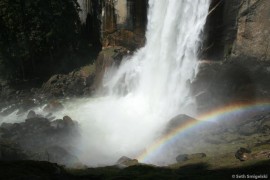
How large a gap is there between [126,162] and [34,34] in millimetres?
25739

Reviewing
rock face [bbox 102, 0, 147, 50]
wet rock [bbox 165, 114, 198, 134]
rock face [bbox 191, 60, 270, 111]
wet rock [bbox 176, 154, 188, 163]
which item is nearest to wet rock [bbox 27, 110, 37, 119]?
rock face [bbox 102, 0, 147, 50]

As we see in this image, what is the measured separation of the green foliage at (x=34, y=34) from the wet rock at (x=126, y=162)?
24.0 meters

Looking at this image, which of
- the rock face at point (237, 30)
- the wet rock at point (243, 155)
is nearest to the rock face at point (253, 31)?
the rock face at point (237, 30)

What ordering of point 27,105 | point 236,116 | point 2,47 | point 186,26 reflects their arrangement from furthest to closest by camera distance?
point 2,47 → point 27,105 → point 186,26 → point 236,116

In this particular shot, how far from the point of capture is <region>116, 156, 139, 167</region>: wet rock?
24362 millimetres

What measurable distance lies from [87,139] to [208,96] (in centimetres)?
1053

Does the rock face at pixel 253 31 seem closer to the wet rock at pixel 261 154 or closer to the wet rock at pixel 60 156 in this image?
the wet rock at pixel 261 154

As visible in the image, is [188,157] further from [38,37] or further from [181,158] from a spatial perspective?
[38,37]

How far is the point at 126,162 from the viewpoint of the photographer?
24797mm

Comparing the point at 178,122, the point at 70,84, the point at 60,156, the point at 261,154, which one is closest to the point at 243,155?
the point at 261,154

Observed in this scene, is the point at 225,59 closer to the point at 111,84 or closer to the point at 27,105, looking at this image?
the point at 111,84

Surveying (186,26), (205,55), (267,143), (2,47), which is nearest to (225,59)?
(205,55)

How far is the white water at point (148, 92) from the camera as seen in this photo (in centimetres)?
3026

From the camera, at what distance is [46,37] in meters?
45.8
